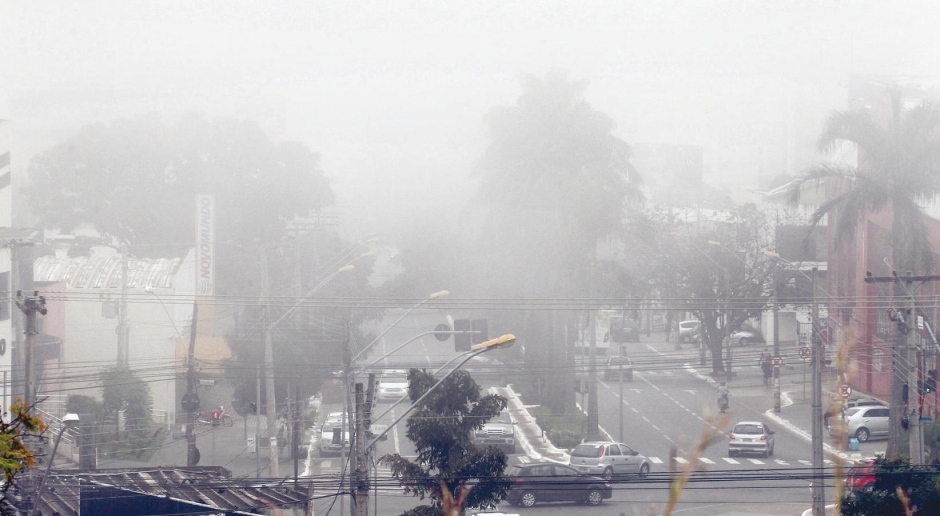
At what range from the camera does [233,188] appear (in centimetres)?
3297

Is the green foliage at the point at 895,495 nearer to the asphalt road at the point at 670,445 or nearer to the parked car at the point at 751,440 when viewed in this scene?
the asphalt road at the point at 670,445

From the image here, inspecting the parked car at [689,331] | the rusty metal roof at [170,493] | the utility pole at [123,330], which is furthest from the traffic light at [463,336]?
the parked car at [689,331]

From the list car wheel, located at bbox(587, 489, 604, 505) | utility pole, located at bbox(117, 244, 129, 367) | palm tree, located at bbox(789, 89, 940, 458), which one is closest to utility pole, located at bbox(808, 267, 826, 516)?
car wheel, located at bbox(587, 489, 604, 505)

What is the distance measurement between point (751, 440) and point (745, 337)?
14330 mm

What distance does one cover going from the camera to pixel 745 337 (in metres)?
33.6

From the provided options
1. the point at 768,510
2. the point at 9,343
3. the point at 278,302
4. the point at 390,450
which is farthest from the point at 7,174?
the point at 768,510

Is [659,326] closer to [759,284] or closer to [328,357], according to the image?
[759,284]

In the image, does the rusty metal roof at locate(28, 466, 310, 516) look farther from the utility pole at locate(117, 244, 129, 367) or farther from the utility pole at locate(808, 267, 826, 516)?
the utility pole at locate(117, 244, 129, 367)

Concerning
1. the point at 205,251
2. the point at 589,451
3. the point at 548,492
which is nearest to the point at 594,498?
the point at 548,492

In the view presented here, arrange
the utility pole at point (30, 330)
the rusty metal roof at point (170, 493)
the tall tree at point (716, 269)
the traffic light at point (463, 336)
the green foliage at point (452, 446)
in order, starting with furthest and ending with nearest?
the tall tree at point (716, 269) → the traffic light at point (463, 336) → the green foliage at point (452, 446) → the utility pole at point (30, 330) → the rusty metal roof at point (170, 493)

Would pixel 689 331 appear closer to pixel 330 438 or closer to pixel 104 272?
pixel 330 438

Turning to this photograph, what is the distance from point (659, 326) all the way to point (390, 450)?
21049mm

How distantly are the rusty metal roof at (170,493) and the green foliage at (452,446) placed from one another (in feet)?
4.74

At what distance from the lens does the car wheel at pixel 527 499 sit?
15366 millimetres
